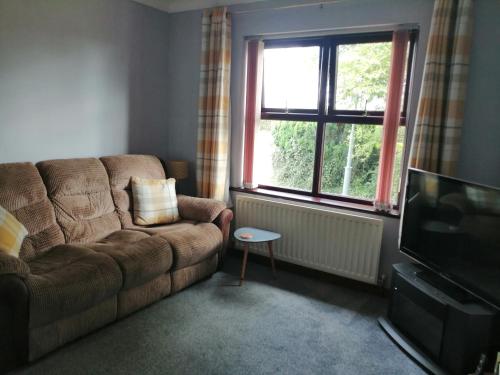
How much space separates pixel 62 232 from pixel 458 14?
3061mm

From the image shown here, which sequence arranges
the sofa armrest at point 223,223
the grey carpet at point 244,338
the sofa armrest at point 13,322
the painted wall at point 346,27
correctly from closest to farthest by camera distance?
the sofa armrest at point 13,322
the grey carpet at point 244,338
the painted wall at point 346,27
the sofa armrest at point 223,223

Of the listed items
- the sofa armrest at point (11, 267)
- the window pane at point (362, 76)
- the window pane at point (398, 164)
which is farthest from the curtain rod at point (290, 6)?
the sofa armrest at point (11, 267)

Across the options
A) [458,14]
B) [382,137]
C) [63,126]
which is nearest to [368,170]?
[382,137]

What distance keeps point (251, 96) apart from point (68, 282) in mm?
2227

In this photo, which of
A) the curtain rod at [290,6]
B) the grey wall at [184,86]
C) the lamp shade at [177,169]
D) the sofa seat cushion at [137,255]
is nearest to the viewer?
the sofa seat cushion at [137,255]

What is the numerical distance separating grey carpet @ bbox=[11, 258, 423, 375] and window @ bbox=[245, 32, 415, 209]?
0.99m

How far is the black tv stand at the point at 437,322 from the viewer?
1.98m

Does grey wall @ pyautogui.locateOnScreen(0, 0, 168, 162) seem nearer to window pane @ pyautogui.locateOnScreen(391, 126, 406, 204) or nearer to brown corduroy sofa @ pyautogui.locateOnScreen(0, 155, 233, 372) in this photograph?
brown corduroy sofa @ pyautogui.locateOnScreen(0, 155, 233, 372)

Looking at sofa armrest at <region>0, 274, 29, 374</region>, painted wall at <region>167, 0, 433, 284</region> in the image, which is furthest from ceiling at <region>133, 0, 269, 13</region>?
sofa armrest at <region>0, 274, 29, 374</region>

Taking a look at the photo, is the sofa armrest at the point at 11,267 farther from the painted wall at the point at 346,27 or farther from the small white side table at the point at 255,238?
the painted wall at the point at 346,27

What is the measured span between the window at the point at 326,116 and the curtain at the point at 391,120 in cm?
3

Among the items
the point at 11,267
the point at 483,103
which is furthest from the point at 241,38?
the point at 11,267

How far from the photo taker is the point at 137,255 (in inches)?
99.0

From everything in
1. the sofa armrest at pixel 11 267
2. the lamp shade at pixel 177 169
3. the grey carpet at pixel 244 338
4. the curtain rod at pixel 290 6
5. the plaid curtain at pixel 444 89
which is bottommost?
the grey carpet at pixel 244 338
